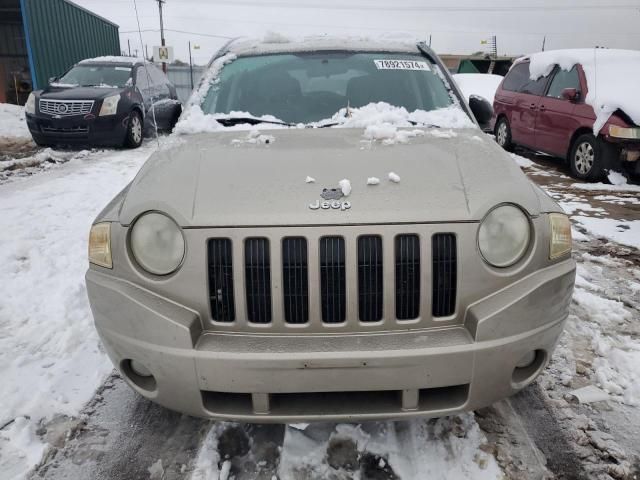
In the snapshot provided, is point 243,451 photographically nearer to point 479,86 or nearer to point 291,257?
point 291,257

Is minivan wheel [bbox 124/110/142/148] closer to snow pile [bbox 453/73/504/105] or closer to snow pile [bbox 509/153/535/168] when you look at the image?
snow pile [bbox 509/153/535/168]

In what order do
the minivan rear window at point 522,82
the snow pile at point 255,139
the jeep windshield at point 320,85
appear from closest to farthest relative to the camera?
1. the snow pile at point 255,139
2. the jeep windshield at point 320,85
3. the minivan rear window at point 522,82

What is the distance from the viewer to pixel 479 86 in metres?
19.3

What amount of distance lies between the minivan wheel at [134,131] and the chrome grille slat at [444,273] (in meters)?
9.54

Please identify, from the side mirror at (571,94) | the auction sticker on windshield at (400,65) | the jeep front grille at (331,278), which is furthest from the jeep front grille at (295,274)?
the side mirror at (571,94)

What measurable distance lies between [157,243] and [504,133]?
9.90m

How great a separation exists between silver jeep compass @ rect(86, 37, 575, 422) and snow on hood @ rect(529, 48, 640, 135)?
6.32m

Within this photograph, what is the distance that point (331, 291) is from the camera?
1.93m

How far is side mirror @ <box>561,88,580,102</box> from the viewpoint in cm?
793

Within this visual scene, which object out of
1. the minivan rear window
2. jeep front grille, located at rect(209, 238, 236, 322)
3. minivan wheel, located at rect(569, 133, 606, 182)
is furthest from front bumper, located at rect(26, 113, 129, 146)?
jeep front grille, located at rect(209, 238, 236, 322)

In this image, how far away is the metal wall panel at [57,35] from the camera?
1538cm

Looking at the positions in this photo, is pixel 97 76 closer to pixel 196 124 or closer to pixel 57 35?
pixel 57 35

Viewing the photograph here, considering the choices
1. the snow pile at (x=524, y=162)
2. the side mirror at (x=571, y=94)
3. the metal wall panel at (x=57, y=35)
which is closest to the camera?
the side mirror at (x=571, y=94)

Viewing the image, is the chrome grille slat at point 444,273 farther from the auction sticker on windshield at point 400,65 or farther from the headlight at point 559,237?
the auction sticker on windshield at point 400,65
